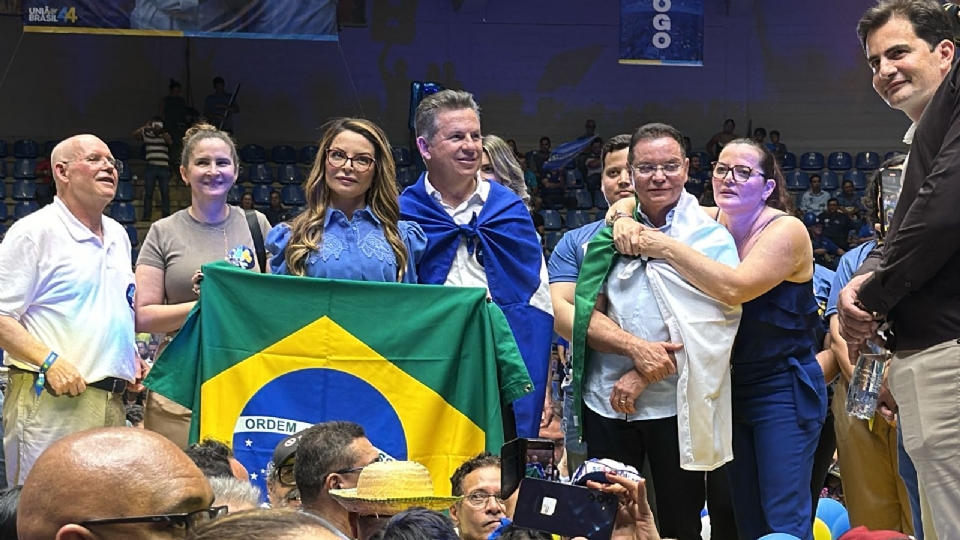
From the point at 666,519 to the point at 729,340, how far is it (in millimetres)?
615

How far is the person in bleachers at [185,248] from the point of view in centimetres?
448

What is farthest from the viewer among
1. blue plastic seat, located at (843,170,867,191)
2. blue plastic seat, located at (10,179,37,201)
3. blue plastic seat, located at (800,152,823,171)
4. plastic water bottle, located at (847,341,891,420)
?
blue plastic seat, located at (800,152,823,171)

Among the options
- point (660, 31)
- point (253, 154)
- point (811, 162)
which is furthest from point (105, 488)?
point (811, 162)

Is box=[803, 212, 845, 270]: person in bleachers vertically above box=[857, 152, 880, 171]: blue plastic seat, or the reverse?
box=[857, 152, 880, 171]: blue plastic seat

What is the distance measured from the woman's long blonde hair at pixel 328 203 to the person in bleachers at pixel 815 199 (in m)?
13.3

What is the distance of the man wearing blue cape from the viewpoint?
4152mm

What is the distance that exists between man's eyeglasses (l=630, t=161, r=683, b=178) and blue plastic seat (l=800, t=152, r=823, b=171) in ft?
45.5

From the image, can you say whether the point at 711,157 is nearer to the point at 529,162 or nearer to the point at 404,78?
the point at 529,162

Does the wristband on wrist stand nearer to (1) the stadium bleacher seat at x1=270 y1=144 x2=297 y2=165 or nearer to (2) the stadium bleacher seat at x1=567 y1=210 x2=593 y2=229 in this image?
(2) the stadium bleacher seat at x1=567 y1=210 x2=593 y2=229

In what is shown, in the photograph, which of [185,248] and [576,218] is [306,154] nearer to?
[576,218]

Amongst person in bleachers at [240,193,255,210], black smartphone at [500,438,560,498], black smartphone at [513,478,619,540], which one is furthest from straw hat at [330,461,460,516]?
person in bleachers at [240,193,255,210]

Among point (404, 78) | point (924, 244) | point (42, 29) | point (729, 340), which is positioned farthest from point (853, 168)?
point (924, 244)

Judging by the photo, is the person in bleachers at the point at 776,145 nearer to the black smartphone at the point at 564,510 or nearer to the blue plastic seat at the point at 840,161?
the blue plastic seat at the point at 840,161

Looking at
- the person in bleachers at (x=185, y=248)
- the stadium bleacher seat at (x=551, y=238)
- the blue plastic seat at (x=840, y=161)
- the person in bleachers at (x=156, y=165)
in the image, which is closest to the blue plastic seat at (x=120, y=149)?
the person in bleachers at (x=156, y=165)
